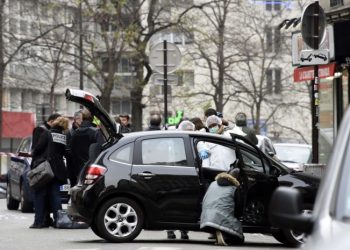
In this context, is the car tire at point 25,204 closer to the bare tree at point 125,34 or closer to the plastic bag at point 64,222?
the plastic bag at point 64,222

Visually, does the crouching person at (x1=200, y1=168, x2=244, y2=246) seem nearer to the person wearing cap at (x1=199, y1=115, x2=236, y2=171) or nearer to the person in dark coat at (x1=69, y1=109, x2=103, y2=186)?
the person wearing cap at (x1=199, y1=115, x2=236, y2=171)

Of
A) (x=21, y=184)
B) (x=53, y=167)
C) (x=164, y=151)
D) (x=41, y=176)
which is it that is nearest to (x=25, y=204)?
(x=21, y=184)

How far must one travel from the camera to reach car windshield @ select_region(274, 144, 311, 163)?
2503cm

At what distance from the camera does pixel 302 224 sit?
540 cm

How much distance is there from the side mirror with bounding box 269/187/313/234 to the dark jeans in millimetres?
11146

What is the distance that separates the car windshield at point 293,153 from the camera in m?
25.0

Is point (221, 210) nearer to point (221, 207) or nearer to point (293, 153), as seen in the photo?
point (221, 207)

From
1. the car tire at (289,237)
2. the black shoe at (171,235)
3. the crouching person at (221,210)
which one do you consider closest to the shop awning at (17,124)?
the black shoe at (171,235)

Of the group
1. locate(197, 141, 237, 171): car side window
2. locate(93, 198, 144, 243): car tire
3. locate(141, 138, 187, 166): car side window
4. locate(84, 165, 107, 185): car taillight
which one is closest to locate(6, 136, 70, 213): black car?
locate(197, 141, 237, 171): car side window

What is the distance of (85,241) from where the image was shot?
552 inches

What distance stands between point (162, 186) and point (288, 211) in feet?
27.2

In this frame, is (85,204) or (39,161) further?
(39,161)

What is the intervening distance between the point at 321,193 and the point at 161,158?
834 centimetres

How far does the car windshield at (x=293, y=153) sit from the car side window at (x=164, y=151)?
11370mm
